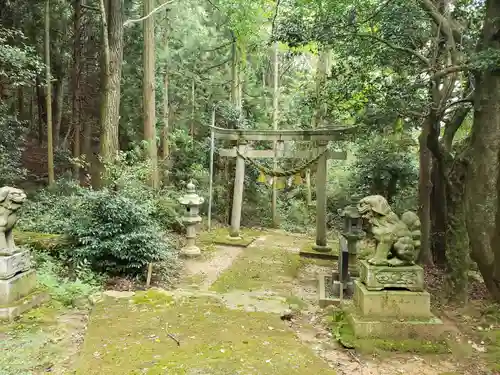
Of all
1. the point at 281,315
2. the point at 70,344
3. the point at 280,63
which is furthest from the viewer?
the point at 280,63

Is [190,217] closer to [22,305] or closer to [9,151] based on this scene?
[22,305]

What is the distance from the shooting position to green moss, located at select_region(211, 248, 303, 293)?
7.09 m

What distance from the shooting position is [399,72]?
7227 mm

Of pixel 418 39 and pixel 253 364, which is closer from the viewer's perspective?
pixel 253 364

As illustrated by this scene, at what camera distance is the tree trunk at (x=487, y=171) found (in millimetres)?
4996

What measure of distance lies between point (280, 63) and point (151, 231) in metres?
12.4

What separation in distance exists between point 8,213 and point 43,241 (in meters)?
2.83

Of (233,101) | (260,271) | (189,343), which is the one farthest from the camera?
(233,101)

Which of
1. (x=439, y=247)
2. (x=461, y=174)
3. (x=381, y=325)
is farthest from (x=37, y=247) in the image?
(x=439, y=247)

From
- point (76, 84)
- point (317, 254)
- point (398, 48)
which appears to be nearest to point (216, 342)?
point (398, 48)

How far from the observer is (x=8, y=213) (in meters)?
4.32

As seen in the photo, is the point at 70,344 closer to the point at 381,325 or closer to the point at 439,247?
the point at 381,325

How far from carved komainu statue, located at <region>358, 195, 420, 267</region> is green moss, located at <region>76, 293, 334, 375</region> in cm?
128

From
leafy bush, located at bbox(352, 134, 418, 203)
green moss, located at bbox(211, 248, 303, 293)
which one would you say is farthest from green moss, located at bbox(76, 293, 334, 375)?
leafy bush, located at bbox(352, 134, 418, 203)
